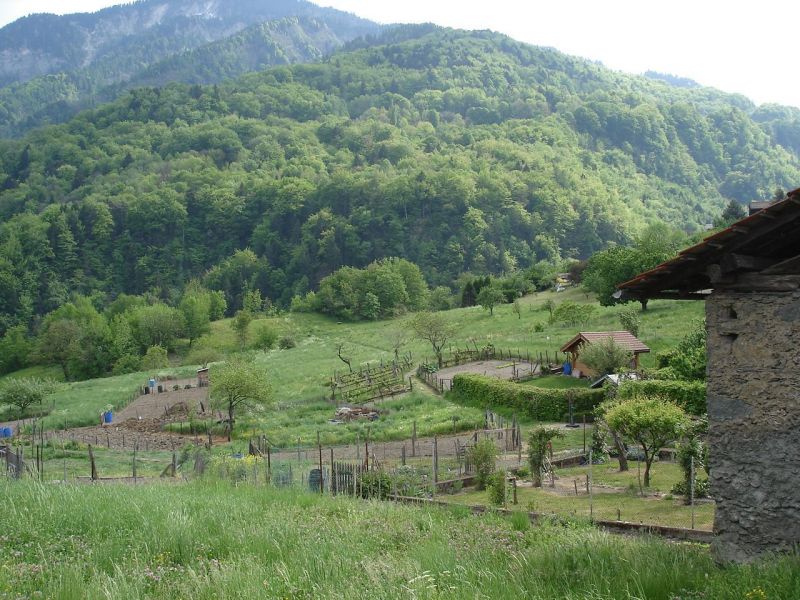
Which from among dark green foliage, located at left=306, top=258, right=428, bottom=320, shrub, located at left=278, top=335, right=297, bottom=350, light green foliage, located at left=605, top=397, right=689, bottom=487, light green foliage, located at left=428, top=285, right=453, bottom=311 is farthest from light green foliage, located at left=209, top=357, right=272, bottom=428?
light green foliage, located at left=428, top=285, right=453, bottom=311

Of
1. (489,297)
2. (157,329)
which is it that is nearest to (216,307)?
(157,329)

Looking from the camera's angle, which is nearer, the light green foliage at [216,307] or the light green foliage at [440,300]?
the light green foliage at [440,300]

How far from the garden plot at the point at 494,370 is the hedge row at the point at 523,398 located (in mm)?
2762

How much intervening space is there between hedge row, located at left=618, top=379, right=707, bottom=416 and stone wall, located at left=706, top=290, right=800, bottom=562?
708 inches

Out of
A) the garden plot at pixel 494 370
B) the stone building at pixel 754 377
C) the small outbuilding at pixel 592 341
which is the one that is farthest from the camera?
the garden plot at pixel 494 370

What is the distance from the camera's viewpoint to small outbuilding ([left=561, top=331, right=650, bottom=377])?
3831cm

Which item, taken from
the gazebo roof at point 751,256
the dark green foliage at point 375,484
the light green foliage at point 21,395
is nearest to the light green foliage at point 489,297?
the light green foliage at point 21,395

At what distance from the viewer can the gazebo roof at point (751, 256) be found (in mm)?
8406

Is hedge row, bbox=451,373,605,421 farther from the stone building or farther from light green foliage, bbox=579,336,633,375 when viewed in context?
the stone building

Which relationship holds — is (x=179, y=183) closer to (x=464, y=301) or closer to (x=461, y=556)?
(x=464, y=301)

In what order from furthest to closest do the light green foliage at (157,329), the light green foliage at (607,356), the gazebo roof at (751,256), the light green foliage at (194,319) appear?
the light green foliage at (194,319) < the light green foliage at (157,329) < the light green foliage at (607,356) < the gazebo roof at (751,256)

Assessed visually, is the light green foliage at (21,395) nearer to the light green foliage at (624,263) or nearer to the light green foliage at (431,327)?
the light green foliage at (431,327)

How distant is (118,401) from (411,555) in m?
49.8

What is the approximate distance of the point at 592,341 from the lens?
1503 inches
